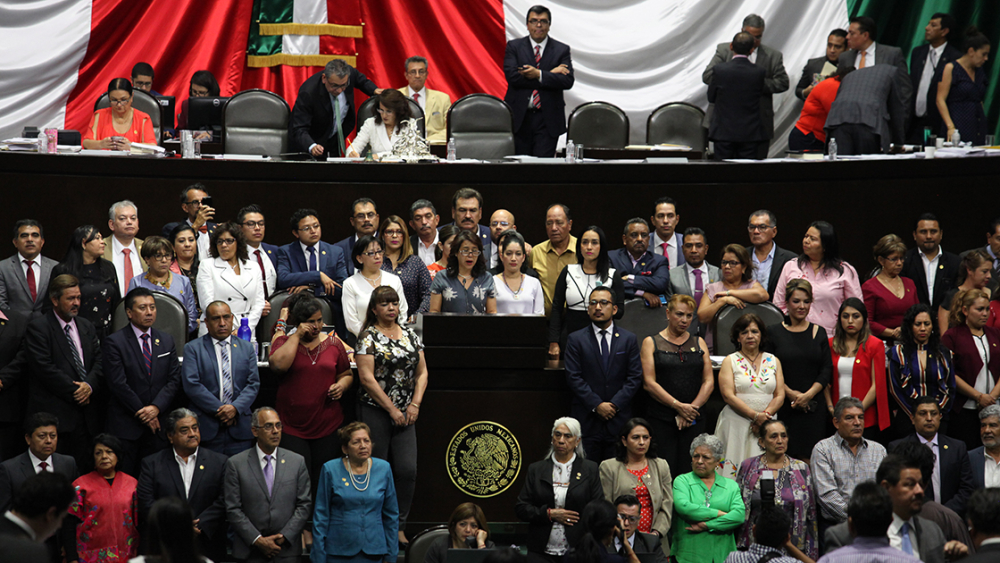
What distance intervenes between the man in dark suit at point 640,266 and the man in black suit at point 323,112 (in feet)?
9.15

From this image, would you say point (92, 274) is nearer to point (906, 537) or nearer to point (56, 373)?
point (56, 373)

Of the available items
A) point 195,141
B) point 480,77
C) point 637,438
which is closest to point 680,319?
point 637,438

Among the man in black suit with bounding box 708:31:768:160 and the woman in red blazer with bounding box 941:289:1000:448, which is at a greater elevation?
the man in black suit with bounding box 708:31:768:160

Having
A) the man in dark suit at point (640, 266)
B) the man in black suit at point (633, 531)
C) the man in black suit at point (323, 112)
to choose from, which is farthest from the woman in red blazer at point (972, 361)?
the man in black suit at point (323, 112)

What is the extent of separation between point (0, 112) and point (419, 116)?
504 cm

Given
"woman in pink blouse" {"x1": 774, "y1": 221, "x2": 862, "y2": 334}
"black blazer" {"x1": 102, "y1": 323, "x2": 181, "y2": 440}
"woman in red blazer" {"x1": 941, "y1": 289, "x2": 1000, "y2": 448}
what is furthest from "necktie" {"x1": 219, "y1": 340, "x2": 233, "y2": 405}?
"woman in red blazer" {"x1": 941, "y1": 289, "x2": 1000, "y2": 448}

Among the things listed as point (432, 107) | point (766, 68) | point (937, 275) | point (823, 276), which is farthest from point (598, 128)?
point (937, 275)

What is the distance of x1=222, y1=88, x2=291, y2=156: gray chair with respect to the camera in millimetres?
9375

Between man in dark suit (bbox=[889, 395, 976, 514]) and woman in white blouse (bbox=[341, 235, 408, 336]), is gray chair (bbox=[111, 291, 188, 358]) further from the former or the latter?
man in dark suit (bbox=[889, 395, 976, 514])

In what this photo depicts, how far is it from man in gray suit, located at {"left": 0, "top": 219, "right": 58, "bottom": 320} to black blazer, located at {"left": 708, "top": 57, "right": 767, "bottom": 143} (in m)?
5.43

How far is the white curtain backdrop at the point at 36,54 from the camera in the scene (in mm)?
11734

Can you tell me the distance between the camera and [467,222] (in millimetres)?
7883

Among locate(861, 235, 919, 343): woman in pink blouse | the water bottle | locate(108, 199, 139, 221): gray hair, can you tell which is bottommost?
the water bottle

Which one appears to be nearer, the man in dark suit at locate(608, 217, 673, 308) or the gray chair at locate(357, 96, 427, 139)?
the man in dark suit at locate(608, 217, 673, 308)
